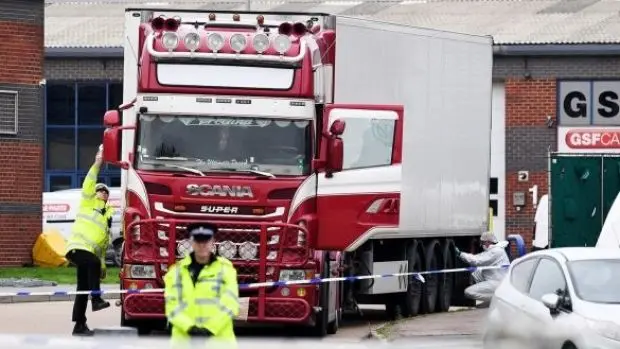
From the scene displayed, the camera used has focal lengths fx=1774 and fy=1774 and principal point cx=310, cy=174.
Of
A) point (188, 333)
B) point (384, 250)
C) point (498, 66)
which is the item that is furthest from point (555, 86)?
point (188, 333)

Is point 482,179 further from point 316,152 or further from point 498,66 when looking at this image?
point 498,66

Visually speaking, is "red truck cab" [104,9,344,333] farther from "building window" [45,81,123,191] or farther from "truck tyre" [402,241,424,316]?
"building window" [45,81,123,191]

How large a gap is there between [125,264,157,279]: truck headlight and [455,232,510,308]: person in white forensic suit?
6310 mm

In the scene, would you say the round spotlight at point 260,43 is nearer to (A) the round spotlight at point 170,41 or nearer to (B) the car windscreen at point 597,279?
(A) the round spotlight at point 170,41

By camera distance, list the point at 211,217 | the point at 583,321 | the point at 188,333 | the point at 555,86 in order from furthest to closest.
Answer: the point at 555,86, the point at 211,217, the point at 583,321, the point at 188,333

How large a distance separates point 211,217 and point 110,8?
130 ft

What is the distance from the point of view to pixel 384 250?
2325 centimetres

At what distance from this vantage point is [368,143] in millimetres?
21016

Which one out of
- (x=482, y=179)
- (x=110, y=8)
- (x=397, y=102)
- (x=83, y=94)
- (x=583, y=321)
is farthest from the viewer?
(x=110, y=8)

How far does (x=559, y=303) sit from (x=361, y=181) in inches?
250

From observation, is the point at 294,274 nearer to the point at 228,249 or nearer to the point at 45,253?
the point at 228,249

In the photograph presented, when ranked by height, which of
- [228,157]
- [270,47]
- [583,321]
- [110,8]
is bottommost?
[583,321]

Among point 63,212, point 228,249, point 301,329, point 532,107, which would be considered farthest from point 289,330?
point 532,107

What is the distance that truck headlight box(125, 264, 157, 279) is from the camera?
19.5 metres
